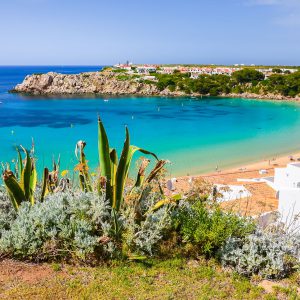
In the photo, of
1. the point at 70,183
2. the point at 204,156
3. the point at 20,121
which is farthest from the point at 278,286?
the point at 20,121

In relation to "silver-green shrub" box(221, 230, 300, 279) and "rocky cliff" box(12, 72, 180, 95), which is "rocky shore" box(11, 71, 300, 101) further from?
"silver-green shrub" box(221, 230, 300, 279)

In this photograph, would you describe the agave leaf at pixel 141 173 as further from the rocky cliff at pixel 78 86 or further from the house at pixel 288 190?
the rocky cliff at pixel 78 86

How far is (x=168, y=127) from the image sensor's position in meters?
38.5

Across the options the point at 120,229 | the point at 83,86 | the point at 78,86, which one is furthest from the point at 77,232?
the point at 78,86

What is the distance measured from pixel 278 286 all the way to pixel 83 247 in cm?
222

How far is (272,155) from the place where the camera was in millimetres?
26469

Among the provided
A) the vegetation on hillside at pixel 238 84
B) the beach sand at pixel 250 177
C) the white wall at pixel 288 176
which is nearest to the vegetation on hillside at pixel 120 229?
the beach sand at pixel 250 177

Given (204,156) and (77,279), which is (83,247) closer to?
(77,279)

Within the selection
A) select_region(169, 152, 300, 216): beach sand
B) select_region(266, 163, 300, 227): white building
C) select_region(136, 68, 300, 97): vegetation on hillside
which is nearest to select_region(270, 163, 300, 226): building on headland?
select_region(266, 163, 300, 227): white building

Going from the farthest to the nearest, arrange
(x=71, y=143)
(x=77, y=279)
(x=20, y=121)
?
(x=20, y=121) → (x=71, y=143) → (x=77, y=279)

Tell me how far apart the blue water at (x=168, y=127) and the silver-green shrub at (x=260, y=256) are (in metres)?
10.8

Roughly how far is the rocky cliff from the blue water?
319 inches

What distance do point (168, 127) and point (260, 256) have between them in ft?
113

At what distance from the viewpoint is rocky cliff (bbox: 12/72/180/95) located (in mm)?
71250
